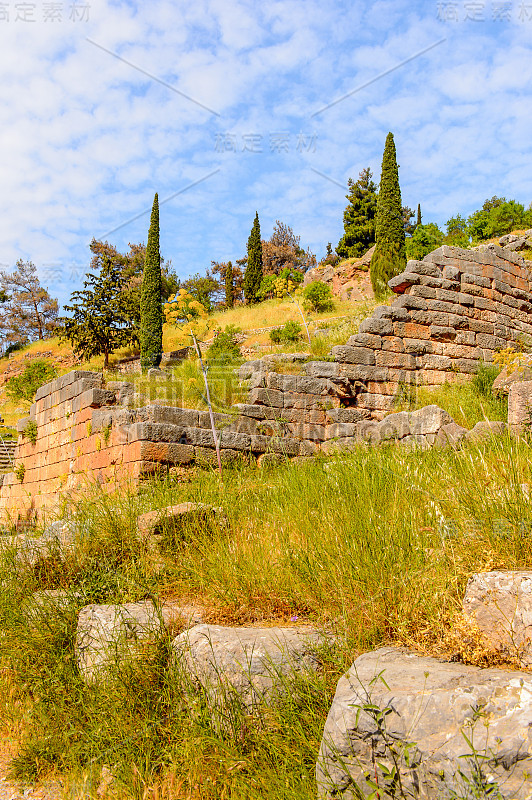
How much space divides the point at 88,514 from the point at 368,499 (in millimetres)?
2428

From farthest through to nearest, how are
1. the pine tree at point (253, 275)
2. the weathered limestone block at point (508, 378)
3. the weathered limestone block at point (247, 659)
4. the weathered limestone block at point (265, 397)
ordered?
the pine tree at point (253, 275)
the weathered limestone block at point (265, 397)
the weathered limestone block at point (508, 378)
the weathered limestone block at point (247, 659)

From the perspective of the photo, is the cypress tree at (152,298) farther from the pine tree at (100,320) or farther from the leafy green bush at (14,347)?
the leafy green bush at (14,347)

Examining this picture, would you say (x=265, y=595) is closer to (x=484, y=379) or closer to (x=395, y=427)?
(x=395, y=427)

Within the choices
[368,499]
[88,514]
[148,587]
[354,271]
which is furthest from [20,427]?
[354,271]

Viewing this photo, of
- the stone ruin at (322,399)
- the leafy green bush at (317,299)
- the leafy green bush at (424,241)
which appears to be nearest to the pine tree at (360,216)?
the leafy green bush at (424,241)

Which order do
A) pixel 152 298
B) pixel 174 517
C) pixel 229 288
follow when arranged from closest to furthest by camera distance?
pixel 174 517 → pixel 152 298 → pixel 229 288

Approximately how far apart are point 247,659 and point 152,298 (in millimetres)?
27289

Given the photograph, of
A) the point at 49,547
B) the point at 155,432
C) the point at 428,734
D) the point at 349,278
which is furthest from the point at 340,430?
the point at 349,278

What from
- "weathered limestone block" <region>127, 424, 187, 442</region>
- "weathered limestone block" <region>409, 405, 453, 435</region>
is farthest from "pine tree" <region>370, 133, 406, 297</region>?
"weathered limestone block" <region>127, 424, 187, 442</region>

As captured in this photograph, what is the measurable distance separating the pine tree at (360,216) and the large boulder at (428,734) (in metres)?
43.1

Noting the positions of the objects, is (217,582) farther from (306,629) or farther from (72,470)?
(72,470)

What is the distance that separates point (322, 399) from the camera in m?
9.23

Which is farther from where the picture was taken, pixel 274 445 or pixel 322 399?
pixel 322 399

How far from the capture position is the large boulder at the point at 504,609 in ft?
7.80
